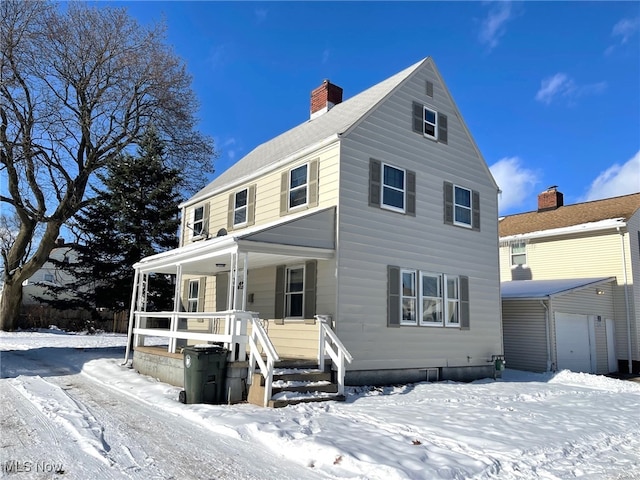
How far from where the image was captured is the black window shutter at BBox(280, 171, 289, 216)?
43.0ft

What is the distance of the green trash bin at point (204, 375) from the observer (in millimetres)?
8805

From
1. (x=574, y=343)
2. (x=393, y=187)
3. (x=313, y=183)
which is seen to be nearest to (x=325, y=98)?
(x=393, y=187)

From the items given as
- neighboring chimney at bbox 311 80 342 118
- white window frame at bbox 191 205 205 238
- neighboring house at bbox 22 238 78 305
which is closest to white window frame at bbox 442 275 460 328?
neighboring chimney at bbox 311 80 342 118

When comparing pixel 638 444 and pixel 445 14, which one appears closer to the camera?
pixel 638 444

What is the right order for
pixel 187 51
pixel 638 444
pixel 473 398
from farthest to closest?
pixel 187 51 → pixel 473 398 → pixel 638 444

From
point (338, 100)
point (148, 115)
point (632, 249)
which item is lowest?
point (632, 249)

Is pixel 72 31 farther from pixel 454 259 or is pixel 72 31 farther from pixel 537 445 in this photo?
pixel 537 445

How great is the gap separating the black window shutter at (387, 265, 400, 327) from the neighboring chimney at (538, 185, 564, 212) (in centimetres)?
1620

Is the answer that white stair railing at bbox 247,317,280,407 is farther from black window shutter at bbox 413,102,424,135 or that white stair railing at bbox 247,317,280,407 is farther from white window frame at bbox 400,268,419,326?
black window shutter at bbox 413,102,424,135

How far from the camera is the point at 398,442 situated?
638 centimetres

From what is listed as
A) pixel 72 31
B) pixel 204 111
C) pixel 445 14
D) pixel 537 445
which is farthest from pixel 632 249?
pixel 72 31

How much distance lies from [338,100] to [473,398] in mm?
11186

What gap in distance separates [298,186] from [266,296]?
3091mm

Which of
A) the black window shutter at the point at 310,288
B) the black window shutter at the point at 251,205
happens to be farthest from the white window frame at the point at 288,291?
the black window shutter at the point at 251,205
